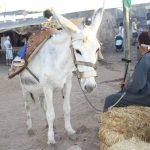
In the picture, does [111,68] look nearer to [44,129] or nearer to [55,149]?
[44,129]

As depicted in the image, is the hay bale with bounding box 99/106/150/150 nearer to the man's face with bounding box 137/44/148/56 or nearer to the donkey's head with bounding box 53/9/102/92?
the donkey's head with bounding box 53/9/102/92

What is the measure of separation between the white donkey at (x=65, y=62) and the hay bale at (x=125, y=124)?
0.48 meters

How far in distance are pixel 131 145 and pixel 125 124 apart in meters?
0.55

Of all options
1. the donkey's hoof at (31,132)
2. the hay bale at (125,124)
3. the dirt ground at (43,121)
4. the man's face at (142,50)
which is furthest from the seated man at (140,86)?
the donkey's hoof at (31,132)

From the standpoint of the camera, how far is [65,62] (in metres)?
5.71

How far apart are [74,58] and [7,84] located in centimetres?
862

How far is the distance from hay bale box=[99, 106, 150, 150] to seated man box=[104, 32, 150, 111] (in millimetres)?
177

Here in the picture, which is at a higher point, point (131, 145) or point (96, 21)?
point (96, 21)

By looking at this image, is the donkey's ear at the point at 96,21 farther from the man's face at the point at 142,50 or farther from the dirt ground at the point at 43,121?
the dirt ground at the point at 43,121

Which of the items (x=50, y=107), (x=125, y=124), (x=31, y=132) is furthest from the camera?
(x=31, y=132)

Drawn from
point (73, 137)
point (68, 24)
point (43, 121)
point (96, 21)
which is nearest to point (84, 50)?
point (68, 24)

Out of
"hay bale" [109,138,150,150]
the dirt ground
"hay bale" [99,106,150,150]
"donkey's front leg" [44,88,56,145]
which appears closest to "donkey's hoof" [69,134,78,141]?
the dirt ground

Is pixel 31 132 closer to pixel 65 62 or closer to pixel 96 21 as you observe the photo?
pixel 65 62

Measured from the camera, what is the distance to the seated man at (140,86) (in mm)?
4957
